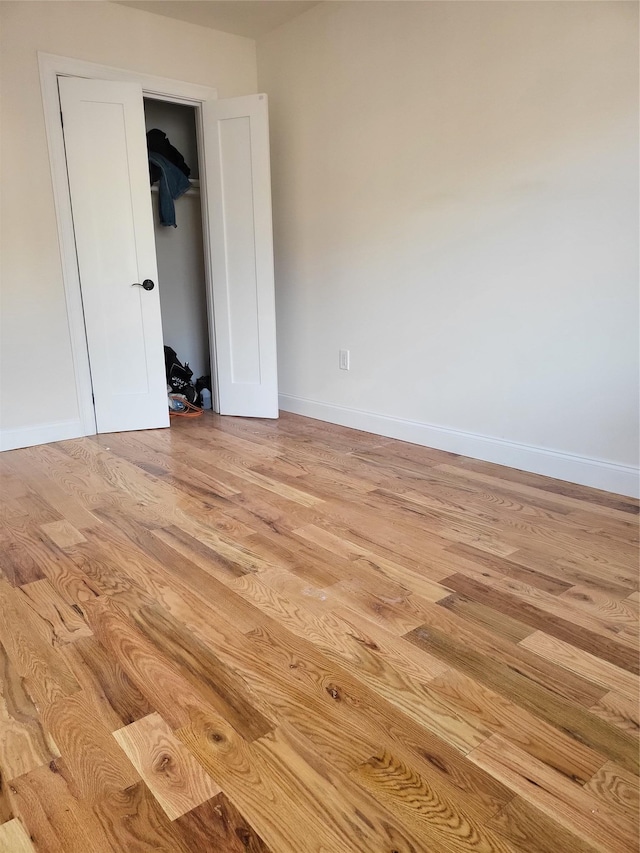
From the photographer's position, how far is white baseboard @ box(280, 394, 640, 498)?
2.42 meters

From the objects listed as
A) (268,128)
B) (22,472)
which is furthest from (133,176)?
(22,472)

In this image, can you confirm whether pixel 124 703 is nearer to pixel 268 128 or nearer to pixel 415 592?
pixel 415 592

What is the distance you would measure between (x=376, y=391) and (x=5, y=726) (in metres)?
2.63

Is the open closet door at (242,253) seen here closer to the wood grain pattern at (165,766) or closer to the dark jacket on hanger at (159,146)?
the dark jacket on hanger at (159,146)

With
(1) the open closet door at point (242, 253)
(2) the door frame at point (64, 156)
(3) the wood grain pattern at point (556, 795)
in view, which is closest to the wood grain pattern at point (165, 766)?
(3) the wood grain pattern at point (556, 795)

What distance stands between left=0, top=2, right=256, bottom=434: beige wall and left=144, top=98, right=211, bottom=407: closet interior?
32.2 inches

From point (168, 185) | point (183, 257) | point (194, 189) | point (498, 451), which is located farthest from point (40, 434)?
point (498, 451)

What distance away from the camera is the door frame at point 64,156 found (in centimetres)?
313

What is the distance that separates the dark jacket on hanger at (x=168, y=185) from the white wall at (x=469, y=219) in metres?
0.77

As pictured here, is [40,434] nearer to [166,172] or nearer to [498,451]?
[166,172]

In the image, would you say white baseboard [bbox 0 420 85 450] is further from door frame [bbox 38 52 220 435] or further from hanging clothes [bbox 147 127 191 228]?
hanging clothes [bbox 147 127 191 228]

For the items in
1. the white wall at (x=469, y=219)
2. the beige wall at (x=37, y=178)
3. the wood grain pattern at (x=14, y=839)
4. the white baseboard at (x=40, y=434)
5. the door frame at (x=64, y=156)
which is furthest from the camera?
the white baseboard at (x=40, y=434)

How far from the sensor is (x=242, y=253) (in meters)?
3.73

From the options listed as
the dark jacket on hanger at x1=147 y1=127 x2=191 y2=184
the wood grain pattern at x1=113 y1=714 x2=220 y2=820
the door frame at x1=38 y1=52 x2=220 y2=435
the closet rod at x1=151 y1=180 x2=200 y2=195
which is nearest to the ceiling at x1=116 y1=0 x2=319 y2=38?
the door frame at x1=38 y1=52 x2=220 y2=435
